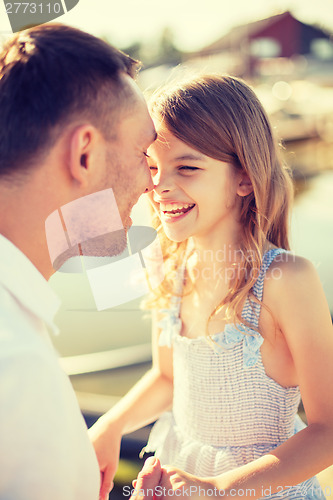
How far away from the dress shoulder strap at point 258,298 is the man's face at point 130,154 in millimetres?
396

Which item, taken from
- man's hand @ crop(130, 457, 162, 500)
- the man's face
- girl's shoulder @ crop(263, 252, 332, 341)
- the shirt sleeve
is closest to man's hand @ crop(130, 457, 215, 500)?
man's hand @ crop(130, 457, 162, 500)

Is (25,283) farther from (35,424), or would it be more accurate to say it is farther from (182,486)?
(182,486)

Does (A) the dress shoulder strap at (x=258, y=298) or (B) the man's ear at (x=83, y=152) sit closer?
(B) the man's ear at (x=83, y=152)

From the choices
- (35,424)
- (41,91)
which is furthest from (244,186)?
(35,424)

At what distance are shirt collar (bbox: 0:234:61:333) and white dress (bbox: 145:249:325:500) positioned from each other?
0.59m

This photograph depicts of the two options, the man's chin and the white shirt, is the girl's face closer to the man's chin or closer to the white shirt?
the man's chin

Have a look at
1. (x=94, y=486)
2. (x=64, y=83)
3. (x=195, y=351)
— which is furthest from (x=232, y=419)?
(x=64, y=83)

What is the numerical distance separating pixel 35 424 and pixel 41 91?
66 cm

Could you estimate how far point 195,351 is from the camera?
1.53 m

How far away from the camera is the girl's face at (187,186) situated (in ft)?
4.63

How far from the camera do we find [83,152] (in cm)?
112

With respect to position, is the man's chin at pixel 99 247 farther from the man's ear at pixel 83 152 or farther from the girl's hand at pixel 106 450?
the girl's hand at pixel 106 450

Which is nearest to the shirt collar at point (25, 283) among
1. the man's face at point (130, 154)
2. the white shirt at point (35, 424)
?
the white shirt at point (35, 424)

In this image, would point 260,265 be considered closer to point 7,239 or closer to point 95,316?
point 7,239
